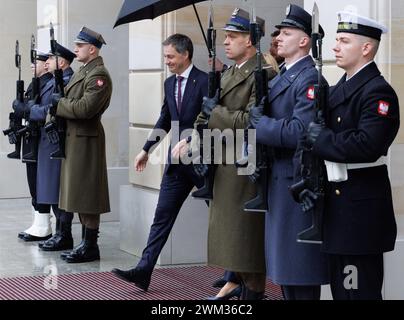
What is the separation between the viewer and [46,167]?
9.29m

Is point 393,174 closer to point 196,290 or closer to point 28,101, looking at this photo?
point 196,290

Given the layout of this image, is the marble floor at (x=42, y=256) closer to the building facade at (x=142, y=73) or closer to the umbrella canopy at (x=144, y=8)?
the building facade at (x=142, y=73)

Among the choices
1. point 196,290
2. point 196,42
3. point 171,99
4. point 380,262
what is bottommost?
point 196,290

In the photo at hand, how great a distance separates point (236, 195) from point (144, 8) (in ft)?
6.33

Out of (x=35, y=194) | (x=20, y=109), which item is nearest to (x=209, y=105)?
(x=35, y=194)

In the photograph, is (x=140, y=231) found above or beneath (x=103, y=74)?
beneath

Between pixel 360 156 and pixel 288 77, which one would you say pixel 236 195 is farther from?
pixel 360 156

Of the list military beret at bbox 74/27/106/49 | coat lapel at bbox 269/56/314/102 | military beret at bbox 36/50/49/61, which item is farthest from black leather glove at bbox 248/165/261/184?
military beret at bbox 36/50/49/61

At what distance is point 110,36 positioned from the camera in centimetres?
1141

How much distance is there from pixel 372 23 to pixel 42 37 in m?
7.39

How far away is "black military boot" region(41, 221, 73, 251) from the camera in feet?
30.3

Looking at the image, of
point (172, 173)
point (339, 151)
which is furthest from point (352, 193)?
point (172, 173)

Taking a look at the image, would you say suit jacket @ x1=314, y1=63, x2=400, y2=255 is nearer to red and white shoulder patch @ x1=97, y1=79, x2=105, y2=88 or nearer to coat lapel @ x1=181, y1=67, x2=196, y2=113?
coat lapel @ x1=181, y1=67, x2=196, y2=113

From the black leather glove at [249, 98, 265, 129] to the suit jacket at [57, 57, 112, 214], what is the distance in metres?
3.27
